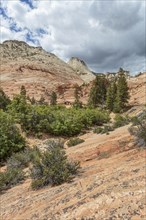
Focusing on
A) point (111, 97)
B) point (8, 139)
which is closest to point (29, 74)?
point (111, 97)

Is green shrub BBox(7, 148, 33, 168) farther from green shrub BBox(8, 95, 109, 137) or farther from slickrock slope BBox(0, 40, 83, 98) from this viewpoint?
slickrock slope BBox(0, 40, 83, 98)

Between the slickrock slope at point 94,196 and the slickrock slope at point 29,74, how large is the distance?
2812 inches

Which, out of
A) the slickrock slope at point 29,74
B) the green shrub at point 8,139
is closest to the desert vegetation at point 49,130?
the green shrub at point 8,139

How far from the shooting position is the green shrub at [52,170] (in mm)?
13695

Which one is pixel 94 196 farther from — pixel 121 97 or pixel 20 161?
pixel 121 97

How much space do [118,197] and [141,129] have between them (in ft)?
25.2

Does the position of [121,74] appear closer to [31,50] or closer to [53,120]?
[53,120]

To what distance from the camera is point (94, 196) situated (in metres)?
10.9

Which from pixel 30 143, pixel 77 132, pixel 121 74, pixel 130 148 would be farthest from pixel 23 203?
pixel 121 74

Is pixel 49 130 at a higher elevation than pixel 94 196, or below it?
higher

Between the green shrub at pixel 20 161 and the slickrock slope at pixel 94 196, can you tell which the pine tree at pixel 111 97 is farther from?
the slickrock slope at pixel 94 196

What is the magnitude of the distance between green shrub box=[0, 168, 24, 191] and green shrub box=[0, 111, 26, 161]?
43.7 feet

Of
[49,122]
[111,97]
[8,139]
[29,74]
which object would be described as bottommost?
[8,139]

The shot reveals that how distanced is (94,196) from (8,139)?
2293 centimetres
